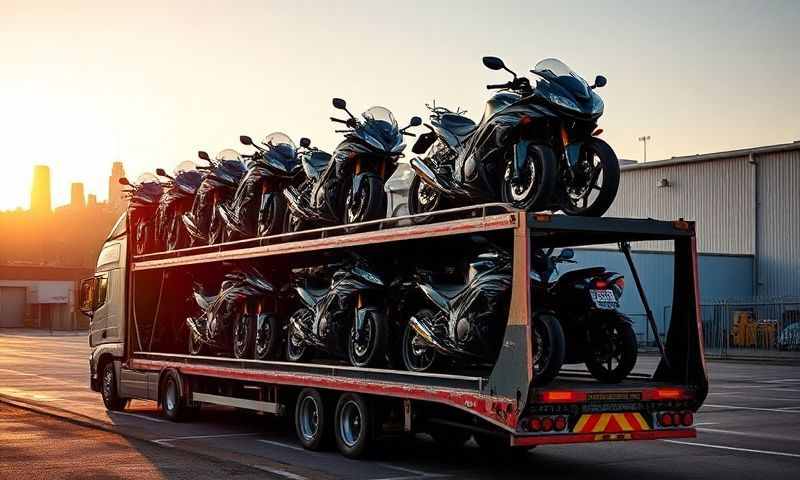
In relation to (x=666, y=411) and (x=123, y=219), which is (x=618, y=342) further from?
(x=123, y=219)

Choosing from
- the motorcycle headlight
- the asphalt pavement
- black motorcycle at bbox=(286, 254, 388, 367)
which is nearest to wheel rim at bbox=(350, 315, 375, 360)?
black motorcycle at bbox=(286, 254, 388, 367)

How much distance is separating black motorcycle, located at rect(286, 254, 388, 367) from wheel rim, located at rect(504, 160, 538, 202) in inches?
94.4

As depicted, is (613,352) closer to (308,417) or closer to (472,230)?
(472,230)

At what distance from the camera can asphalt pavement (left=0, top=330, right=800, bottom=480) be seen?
37.2 feet

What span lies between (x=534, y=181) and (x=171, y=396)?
8.47 meters

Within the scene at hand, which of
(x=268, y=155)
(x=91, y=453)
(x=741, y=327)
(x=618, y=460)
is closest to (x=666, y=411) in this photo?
(x=618, y=460)

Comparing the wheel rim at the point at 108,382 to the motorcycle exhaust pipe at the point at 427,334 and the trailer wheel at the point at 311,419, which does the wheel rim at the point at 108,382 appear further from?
the motorcycle exhaust pipe at the point at 427,334

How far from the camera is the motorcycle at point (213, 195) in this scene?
669 inches

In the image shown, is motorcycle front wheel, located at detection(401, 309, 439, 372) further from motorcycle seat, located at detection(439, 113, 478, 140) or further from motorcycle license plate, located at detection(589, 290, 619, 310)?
motorcycle seat, located at detection(439, 113, 478, 140)

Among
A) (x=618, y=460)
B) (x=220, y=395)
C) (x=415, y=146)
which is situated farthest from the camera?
(x=220, y=395)

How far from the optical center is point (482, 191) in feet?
37.7

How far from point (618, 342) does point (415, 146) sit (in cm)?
399

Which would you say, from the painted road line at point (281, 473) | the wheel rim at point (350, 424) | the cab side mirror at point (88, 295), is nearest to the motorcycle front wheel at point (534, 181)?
the wheel rim at point (350, 424)

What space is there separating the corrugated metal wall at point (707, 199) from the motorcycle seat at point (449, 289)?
3942 cm
